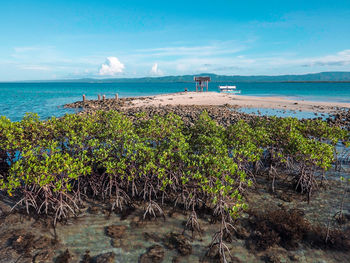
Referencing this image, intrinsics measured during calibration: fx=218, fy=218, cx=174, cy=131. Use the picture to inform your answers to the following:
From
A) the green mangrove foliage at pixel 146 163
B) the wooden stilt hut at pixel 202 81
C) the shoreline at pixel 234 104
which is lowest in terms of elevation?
the green mangrove foliage at pixel 146 163

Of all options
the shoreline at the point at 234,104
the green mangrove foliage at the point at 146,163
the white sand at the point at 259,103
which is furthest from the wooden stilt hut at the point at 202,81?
the green mangrove foliage at the point at 146,163

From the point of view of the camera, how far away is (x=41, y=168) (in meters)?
11.0

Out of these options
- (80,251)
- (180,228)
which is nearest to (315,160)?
(180,228)

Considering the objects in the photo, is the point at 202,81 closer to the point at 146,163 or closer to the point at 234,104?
the point at 234,104

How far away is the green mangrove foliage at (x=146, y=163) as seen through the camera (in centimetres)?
1158

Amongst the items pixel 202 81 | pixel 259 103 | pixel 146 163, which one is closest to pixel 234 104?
pixel 259 103

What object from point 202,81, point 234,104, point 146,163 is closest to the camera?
point 146,163

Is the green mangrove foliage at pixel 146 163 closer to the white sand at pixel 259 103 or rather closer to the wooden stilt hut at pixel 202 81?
the white sand at pixel 259 103

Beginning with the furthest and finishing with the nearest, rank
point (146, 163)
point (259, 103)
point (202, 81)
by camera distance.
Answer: point (202, 81) < point (259, 103) < point (146, 163)

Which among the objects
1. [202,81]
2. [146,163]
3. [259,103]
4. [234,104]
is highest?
[202,81]

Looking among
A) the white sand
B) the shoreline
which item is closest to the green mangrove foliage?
the shoreline

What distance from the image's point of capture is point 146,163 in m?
12.8

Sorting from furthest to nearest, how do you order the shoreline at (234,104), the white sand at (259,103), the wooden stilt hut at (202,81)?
the wooden stilt hut at (202,81) < the white sand at (259,103) < the shoreline at (234,104)

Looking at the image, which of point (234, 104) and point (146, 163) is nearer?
point (146, 163)
